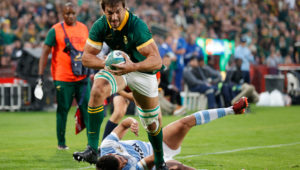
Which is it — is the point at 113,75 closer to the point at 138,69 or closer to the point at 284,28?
the point at 138,69

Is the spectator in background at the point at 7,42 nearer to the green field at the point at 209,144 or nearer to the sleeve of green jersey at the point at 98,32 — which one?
the green field at the point at 209,144

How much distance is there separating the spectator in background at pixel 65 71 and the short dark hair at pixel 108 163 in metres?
3.34

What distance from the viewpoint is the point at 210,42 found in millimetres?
27109

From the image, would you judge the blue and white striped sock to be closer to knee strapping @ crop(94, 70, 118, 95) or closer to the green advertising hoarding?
knee strapping @ crop(94, 70, 118, 95)

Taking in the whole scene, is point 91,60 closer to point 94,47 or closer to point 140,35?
point 94,47

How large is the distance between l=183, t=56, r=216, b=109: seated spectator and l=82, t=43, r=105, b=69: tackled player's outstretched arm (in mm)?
12544

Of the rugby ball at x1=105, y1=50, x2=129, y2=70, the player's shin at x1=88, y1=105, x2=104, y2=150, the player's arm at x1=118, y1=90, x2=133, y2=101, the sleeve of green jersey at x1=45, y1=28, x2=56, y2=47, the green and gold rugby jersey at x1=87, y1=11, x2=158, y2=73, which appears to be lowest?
the player's arm at x1=118, y1=90, x2=133, y2=101

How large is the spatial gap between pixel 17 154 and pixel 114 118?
1.63m

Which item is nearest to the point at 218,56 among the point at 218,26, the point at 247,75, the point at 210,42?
the point at 210,42

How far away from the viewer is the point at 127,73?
5.93 meters

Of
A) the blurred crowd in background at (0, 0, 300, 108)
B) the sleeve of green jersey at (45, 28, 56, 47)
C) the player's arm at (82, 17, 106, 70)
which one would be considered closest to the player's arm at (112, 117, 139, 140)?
the player's arm at (82, 17, 106, 70)

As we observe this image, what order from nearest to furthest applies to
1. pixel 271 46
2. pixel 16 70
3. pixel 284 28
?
pixel 16 70 < pixel 271 46 < pixel 284 28

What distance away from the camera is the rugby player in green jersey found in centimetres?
598

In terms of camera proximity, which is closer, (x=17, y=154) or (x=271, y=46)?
(x=17, y=154)
